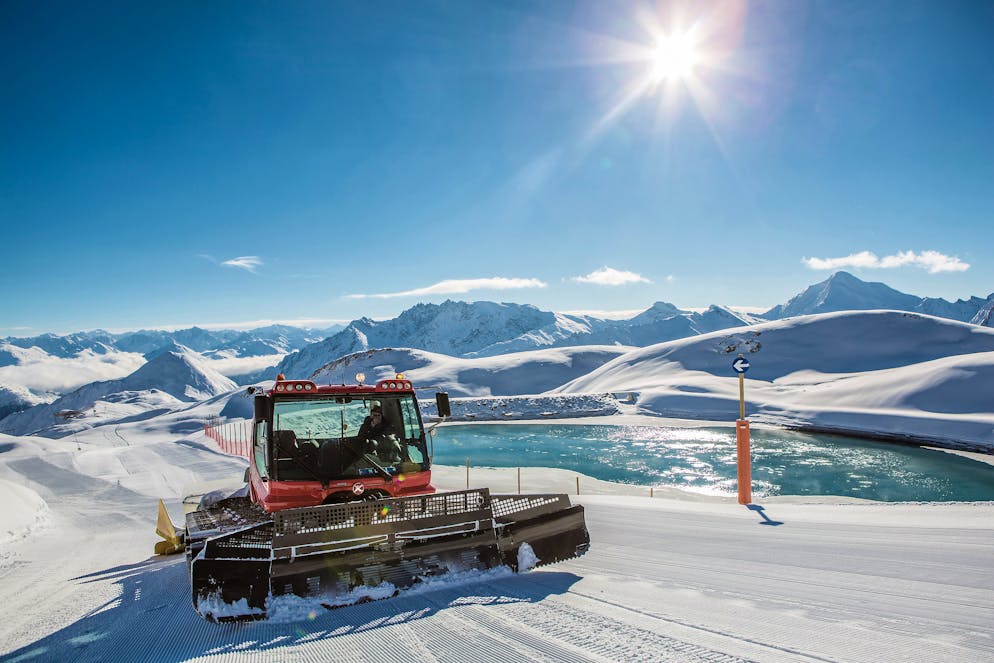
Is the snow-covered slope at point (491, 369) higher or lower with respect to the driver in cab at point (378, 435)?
higher

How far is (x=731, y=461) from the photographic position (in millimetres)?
30156

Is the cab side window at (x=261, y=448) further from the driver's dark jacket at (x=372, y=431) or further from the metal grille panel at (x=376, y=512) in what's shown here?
the metal grille panel at (x=376, y=512)

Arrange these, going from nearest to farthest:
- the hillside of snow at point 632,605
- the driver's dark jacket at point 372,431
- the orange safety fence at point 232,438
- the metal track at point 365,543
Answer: the hillside of snow at point 632,605
the metal track at point 365,543
the driver's dark jacket at point 372,431
the orange safety fence at point 232,438

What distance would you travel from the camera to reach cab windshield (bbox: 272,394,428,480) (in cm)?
557

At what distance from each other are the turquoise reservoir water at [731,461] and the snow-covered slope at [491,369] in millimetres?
34482

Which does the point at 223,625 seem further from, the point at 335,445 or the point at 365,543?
the point at 335,445

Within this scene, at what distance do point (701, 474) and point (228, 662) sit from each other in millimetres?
26438

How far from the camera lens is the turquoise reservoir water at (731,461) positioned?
931 inches

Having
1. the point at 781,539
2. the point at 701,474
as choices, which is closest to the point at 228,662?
the point at 781,539

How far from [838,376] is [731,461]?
3879 cm

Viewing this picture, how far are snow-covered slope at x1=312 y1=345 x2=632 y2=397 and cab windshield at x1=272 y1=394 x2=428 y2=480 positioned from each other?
67.9 metres

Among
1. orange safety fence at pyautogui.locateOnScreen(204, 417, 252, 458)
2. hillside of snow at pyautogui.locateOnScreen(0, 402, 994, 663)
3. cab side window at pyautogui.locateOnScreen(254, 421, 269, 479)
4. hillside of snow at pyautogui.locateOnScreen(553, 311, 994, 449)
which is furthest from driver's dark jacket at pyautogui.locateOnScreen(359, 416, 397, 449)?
hillside of snow at pyautogui.locateOnScreen(553, 311, 994, 449)

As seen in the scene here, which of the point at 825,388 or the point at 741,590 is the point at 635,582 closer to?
the point at 741,590

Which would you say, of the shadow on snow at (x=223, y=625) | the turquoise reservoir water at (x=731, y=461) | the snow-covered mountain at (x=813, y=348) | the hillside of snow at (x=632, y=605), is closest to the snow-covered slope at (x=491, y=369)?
the snow-covered mountain at (x=813, y=348)
